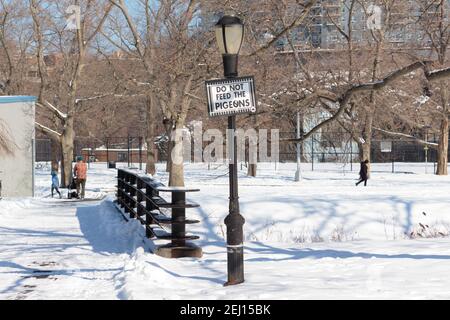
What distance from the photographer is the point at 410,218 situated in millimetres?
16125

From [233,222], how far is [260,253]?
366 cm

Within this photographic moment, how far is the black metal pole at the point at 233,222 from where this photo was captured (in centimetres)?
901

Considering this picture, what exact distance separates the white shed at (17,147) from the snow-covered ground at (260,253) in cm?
593

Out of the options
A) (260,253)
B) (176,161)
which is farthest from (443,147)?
(260,253)

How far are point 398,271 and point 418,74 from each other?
19.9 metres

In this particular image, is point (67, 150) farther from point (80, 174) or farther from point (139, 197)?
point (139, 197)

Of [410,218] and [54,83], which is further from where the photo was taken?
[54,83]

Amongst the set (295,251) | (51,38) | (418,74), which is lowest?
(295,251)

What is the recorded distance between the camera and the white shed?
27219 mm

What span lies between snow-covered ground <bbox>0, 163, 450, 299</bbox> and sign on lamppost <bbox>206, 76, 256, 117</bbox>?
2.20 m

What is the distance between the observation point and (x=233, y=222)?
9.23 metres
